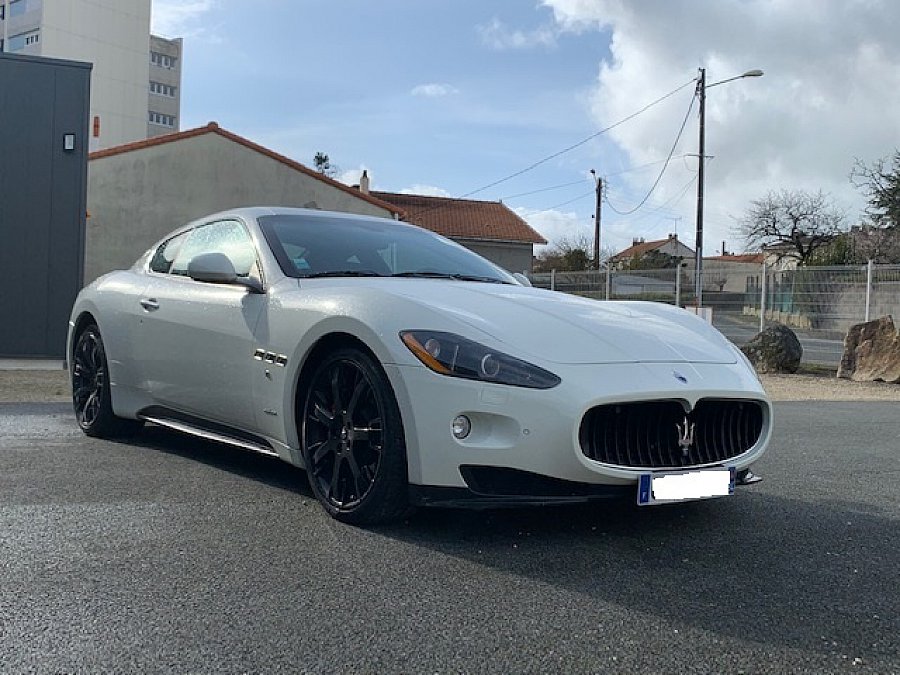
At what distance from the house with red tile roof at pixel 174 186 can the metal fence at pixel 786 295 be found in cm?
740

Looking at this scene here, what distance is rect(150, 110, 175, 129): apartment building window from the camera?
278 feet

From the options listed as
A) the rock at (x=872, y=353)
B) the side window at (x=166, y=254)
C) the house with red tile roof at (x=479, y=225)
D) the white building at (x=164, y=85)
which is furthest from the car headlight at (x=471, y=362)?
the white building at (x=164, y=85)

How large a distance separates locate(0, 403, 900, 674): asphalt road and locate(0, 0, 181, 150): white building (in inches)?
2857

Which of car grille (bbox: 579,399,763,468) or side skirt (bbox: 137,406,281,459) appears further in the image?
side skirt (bbox: 137,406,281,459)

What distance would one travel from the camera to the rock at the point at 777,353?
1546 centimetres

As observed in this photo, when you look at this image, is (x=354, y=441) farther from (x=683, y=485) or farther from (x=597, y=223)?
(x=597, y=223)

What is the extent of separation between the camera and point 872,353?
47.9 feet

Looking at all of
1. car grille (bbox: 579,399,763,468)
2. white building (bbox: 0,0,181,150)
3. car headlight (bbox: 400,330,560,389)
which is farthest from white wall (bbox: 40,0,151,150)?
car grille (bbox: 579,399,763,468)

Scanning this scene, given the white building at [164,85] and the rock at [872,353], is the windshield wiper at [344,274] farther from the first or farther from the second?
the white building at [164,85]

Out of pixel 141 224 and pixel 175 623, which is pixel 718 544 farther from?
pixel 141 224

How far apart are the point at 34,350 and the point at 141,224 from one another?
12670 millimetres

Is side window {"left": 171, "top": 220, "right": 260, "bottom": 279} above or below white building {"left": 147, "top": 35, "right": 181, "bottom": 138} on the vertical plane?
below

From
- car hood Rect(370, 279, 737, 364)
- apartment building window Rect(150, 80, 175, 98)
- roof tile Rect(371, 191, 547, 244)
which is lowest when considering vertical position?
car hood Rect(370, 279, 737, 364)

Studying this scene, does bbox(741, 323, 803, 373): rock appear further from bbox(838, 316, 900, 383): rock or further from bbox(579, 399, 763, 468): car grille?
bbox(579, 399, 763, 468): car grille
